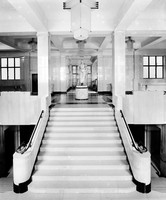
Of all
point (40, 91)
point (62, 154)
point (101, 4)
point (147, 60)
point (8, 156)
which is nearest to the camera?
point (62, 154)

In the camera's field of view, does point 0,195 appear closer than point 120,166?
Yes

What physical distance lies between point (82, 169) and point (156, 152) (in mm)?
7351

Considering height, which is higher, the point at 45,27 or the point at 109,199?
the point at 45,27

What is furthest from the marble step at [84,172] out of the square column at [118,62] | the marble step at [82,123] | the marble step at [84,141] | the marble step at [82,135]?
the square column at [118,62]

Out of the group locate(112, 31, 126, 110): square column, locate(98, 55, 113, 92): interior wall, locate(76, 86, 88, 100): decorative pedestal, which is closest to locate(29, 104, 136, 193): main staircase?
locate(112, 31, 126, 110): square column

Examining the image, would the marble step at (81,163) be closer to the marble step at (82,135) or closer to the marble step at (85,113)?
the marble step at (82,135)

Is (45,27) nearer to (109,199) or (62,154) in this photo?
(62,154)

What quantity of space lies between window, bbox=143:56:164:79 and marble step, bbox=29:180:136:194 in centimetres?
1436

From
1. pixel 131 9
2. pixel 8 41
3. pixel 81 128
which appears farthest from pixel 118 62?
pixel 8 41

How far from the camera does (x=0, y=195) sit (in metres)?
4.97

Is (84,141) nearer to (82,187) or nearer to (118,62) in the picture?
(82,187)

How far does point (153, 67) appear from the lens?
1819 centimetres

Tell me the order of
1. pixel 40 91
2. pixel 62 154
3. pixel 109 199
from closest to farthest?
pixel 109 199 < pixel 62 154 < pixel 40 91

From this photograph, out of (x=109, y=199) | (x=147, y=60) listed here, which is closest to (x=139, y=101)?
(x=109, y=199)
